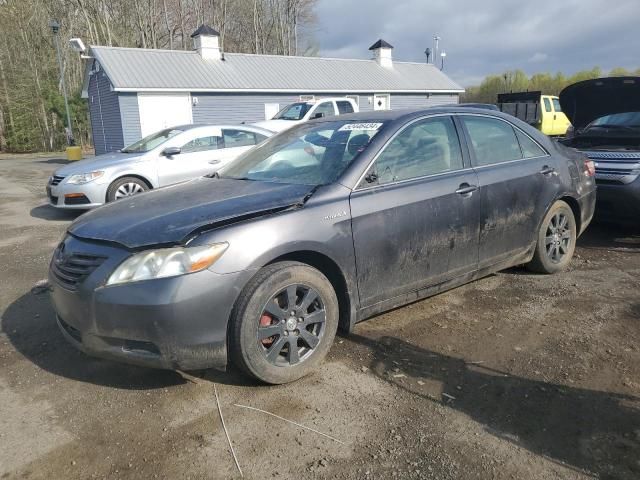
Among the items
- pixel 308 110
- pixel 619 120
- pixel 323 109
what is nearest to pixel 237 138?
pixel 308 110

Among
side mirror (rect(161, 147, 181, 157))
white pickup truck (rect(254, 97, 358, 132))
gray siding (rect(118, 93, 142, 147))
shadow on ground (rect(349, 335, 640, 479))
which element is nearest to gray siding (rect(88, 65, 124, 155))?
gray siding (rect(118, 93, 142, 147))

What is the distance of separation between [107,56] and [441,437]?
21308mm

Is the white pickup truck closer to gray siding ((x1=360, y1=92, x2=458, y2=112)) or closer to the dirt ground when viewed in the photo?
the dirt ground

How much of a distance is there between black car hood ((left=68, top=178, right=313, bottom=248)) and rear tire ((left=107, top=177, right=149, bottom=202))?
473 centimetres

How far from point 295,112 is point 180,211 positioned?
10176 millimetres

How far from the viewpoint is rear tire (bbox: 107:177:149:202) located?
8.02 metres

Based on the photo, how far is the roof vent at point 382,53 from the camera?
27781 millimetres

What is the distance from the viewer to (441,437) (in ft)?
8.14

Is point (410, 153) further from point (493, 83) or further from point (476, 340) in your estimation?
point (493, 83)

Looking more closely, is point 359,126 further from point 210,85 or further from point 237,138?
point 210,85

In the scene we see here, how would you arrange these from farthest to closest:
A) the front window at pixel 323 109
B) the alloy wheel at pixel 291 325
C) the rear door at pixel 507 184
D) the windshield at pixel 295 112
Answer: the front window at pixel 323 109 < the windshield at pixel 295 112 < the rear door at pixel 507 184 < the alloy wheel at pixel 291 325

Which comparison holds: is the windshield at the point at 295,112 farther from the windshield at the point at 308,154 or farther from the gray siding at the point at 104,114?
the gray siding at the point at 104,114

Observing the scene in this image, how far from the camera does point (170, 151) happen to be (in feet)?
26.6

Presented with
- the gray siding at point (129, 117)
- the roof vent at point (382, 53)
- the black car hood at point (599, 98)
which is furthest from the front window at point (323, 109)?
the roof vent at point (382, 53)
